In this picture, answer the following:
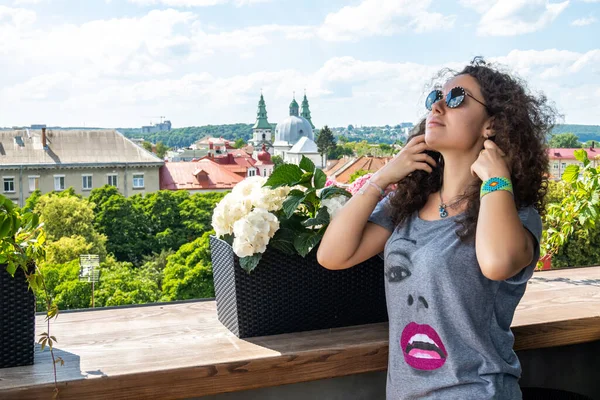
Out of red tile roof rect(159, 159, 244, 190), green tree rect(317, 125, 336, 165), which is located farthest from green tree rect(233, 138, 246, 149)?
red tile roof rect(159, 159, 244, 190)

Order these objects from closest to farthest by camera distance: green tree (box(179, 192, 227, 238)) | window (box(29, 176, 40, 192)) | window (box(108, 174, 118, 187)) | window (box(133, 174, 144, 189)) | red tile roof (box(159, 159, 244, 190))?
green tree (box(179, 192, 227, 238)) → window (box(29, 176, 40, 192)) → window (box(108, 174, 118, 187)) → window (box(133, 174, 144, 189)) → red tile roof (box(159, 159, 244, 190))

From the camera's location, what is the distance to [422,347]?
879 mm

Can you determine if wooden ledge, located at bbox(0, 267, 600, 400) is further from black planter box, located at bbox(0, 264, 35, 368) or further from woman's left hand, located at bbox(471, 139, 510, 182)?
woman's left hand, located at bbox(471, 139, 510, 182)

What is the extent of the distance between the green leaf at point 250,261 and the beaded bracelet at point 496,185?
1.06ft

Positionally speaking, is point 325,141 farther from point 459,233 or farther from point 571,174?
point 459,233

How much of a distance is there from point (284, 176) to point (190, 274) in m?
18.7

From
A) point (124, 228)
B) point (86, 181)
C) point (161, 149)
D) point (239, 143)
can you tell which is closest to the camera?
point (124, 228)

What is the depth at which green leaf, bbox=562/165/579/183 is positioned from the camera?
1877 mm

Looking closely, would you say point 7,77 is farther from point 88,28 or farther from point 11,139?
point 11,139

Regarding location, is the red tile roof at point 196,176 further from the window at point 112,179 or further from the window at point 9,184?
the window at point 9,184

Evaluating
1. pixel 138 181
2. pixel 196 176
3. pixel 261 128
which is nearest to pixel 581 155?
pixel 138 181

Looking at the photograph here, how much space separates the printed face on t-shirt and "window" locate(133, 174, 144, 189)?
35343 mm

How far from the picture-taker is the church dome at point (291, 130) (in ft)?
171

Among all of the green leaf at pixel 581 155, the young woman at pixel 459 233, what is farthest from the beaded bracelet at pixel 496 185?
the green leaf at pixel 581 155
